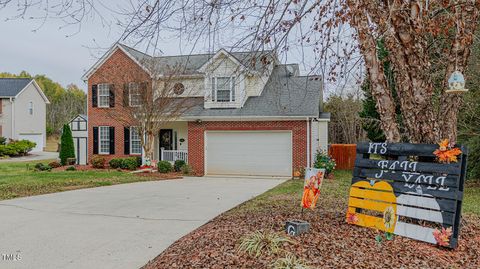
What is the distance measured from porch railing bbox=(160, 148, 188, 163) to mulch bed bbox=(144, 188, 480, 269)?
13.1 meters

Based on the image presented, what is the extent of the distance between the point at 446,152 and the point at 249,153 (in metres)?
12.8

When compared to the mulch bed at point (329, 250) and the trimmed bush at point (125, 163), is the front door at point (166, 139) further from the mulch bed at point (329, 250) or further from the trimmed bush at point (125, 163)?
the mulch bed at point (329, 250)

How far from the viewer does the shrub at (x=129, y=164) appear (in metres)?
19.0

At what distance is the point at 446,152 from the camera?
4898 millimetres

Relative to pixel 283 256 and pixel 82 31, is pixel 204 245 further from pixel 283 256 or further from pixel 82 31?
pixel 82 31

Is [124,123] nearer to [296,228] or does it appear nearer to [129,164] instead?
[129,164]

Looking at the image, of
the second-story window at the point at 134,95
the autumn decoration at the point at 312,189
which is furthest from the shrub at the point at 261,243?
the second-story window at the point at 134,95

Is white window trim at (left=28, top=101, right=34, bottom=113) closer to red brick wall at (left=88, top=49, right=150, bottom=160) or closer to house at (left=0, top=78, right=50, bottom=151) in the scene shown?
house at (left=0, top=78, right=50, bottom=151)

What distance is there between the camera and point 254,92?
1847cm

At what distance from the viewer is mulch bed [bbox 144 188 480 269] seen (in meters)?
4.23

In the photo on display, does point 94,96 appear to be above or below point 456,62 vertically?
above

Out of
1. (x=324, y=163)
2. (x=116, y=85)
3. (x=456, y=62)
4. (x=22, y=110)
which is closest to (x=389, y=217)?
(x=456, y=62)

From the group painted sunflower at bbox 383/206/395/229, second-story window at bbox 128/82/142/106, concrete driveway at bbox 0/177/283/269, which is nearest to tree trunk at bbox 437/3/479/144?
painted sunflower at bbox 383/206/395/229

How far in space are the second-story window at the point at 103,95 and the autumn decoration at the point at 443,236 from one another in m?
18.7
